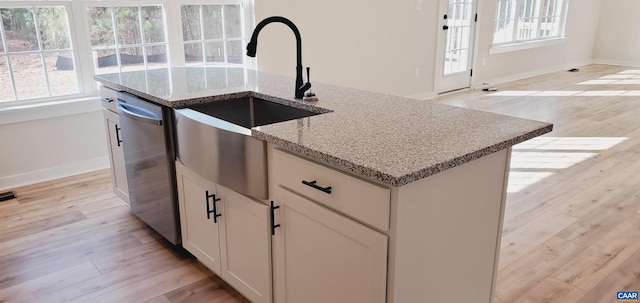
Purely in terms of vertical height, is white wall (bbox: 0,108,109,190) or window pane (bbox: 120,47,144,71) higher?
window pane (bbox: 120,47,144,71)

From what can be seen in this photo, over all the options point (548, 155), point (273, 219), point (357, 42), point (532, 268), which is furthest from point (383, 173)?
point (357, 42)

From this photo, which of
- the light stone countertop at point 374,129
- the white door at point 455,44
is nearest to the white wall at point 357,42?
the white door at point 455,44

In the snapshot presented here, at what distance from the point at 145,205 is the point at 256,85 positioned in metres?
0.92

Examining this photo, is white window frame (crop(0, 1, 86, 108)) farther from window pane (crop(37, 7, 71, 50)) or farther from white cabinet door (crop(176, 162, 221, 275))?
white cabinet door (crop(176, 162, 221, 275))

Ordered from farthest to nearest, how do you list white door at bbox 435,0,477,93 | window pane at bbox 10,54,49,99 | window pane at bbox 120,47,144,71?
white door at bbox 435,0,477,93 < window pane at bbox 120,47,144,71 < window pane at bbox 10,54,49,99

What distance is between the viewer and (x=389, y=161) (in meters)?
1.42

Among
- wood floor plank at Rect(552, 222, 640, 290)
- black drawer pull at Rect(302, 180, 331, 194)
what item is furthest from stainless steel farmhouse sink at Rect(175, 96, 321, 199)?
wood floor plank at Rect(552, 222, 640, 290)

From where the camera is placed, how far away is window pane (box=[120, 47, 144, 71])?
3876 millimetres

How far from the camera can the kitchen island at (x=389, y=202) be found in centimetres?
143

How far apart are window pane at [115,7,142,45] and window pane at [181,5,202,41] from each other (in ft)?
1.22

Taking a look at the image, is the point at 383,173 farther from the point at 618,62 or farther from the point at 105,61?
the point at 618,62

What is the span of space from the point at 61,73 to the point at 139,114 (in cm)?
153

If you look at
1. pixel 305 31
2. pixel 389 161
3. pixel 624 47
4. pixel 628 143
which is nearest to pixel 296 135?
pixel 389 161

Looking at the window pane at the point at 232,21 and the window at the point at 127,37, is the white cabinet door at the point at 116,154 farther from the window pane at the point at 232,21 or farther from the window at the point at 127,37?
the window pane at the point at 232,21
